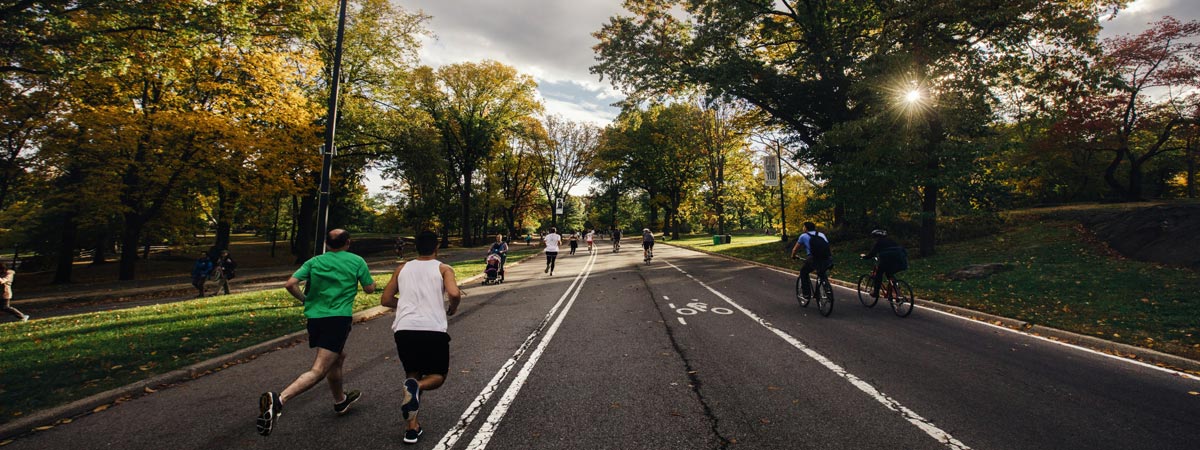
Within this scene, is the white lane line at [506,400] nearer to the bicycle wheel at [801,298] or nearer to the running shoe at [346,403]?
the running shoe at [346,403]

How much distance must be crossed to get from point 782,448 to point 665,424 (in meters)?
0.95

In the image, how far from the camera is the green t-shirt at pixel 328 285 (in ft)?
12.9

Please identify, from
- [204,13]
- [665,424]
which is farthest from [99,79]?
[665,424]

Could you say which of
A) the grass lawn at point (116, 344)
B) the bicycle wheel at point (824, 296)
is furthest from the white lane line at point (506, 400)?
the bicycle wheel at point (824, 296)

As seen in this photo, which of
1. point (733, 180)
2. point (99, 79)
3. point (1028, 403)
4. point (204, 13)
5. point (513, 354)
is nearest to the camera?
point (1028, 403)

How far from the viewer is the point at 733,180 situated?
40.1m

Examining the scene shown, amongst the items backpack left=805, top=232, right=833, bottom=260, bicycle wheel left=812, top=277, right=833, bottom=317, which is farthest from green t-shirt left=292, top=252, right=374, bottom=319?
backpack left=805, top=232, right=833, bottom=260

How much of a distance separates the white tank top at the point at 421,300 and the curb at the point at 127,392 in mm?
3560

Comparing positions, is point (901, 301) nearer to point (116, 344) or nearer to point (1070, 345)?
point (1070, 345)

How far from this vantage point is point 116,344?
6402 mm

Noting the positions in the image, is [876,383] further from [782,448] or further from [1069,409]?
[782,448]

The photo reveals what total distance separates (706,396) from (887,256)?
6.75 m

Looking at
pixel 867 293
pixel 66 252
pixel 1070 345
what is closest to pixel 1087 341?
pixel 1070 345

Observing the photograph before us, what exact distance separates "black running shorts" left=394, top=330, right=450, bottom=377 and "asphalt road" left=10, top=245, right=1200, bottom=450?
1.77 ft
